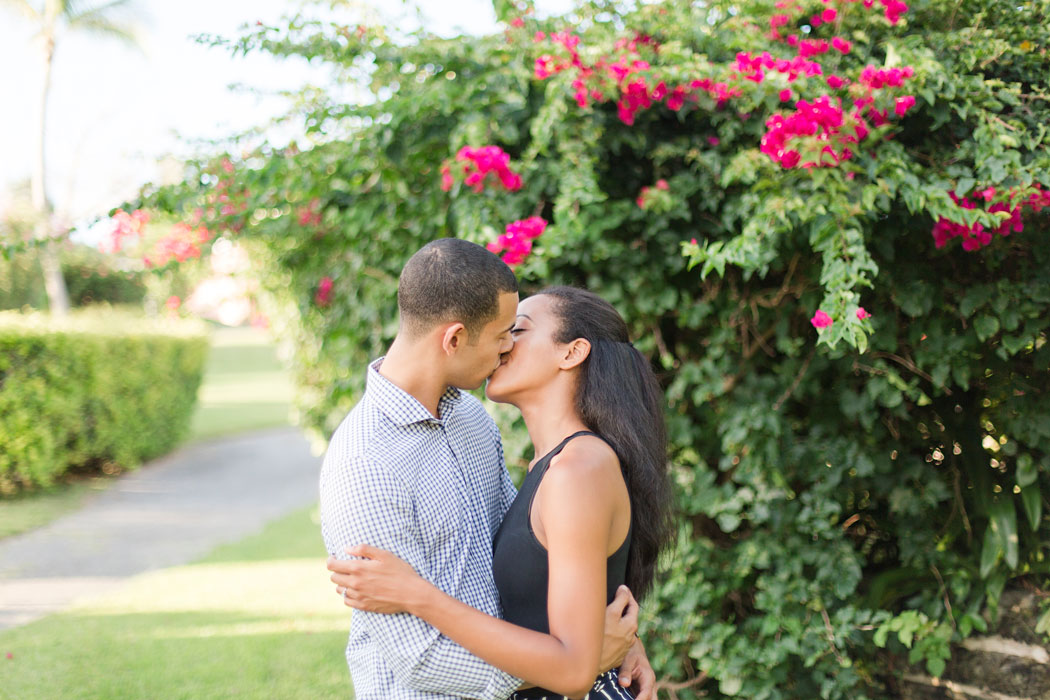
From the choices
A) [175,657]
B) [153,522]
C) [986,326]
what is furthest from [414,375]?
[153,522]

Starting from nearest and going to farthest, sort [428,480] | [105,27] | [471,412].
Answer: [428,480], [471,412], [105,27]

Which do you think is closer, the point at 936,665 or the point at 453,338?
the point at 453,338

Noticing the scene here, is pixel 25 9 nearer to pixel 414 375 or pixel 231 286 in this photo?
pixel 231 286

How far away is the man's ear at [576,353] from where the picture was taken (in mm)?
2141

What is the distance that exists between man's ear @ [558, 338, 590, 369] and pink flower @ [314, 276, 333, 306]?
9.22 ft

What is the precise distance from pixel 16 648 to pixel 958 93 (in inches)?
197

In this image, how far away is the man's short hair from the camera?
1.92m

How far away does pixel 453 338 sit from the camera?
1955 millimetres

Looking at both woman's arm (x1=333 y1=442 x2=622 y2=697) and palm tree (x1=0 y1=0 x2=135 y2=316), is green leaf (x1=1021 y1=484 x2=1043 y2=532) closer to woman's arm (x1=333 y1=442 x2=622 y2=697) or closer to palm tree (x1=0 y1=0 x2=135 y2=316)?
woman's arm (x1=333 y1=442 x2=622 y2=697)

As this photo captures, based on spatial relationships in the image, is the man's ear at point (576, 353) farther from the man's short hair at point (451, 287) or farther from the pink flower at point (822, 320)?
the pink flower at point (822, 320)

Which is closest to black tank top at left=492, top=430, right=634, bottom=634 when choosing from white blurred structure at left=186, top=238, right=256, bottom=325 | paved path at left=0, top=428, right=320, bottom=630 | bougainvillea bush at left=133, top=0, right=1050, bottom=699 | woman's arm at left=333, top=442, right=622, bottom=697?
woman's arm at left=333, top=442, right=622, bottom=697

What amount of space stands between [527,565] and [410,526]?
0.31 metres

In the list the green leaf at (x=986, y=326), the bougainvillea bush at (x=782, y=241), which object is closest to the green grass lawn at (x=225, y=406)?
the bougainvillea bush at (x=782, y=241)

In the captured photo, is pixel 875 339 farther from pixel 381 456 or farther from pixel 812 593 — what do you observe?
pixel 381 456
